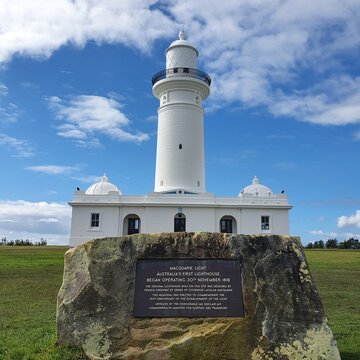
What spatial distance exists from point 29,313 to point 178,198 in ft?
69.1

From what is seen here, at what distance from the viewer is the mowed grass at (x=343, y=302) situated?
726cm

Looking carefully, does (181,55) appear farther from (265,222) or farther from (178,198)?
(265,222)

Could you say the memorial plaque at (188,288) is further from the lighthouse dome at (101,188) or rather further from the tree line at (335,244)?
the tree line at (335,244)

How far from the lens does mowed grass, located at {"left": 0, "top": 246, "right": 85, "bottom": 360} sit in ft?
20.4

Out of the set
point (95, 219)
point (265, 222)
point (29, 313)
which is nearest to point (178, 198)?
point (95, 219)

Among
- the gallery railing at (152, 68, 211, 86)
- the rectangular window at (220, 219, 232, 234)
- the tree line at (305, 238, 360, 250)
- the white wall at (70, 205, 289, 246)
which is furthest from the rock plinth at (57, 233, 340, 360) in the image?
the tree line at (305, 238, 360, 250)

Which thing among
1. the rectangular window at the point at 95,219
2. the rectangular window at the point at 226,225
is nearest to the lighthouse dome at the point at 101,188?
the rectangular window at the point at 95,219

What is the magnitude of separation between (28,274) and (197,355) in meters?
12.6

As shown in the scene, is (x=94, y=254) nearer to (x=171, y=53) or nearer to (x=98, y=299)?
(x=98, y=299)

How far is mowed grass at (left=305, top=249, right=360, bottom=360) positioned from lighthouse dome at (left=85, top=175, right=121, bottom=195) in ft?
59.1

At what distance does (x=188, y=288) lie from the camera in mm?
6348

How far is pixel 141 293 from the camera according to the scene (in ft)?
20.7

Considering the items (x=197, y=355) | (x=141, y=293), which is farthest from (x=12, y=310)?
(x=197, y=355)

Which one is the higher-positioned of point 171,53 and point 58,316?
point 171,53
